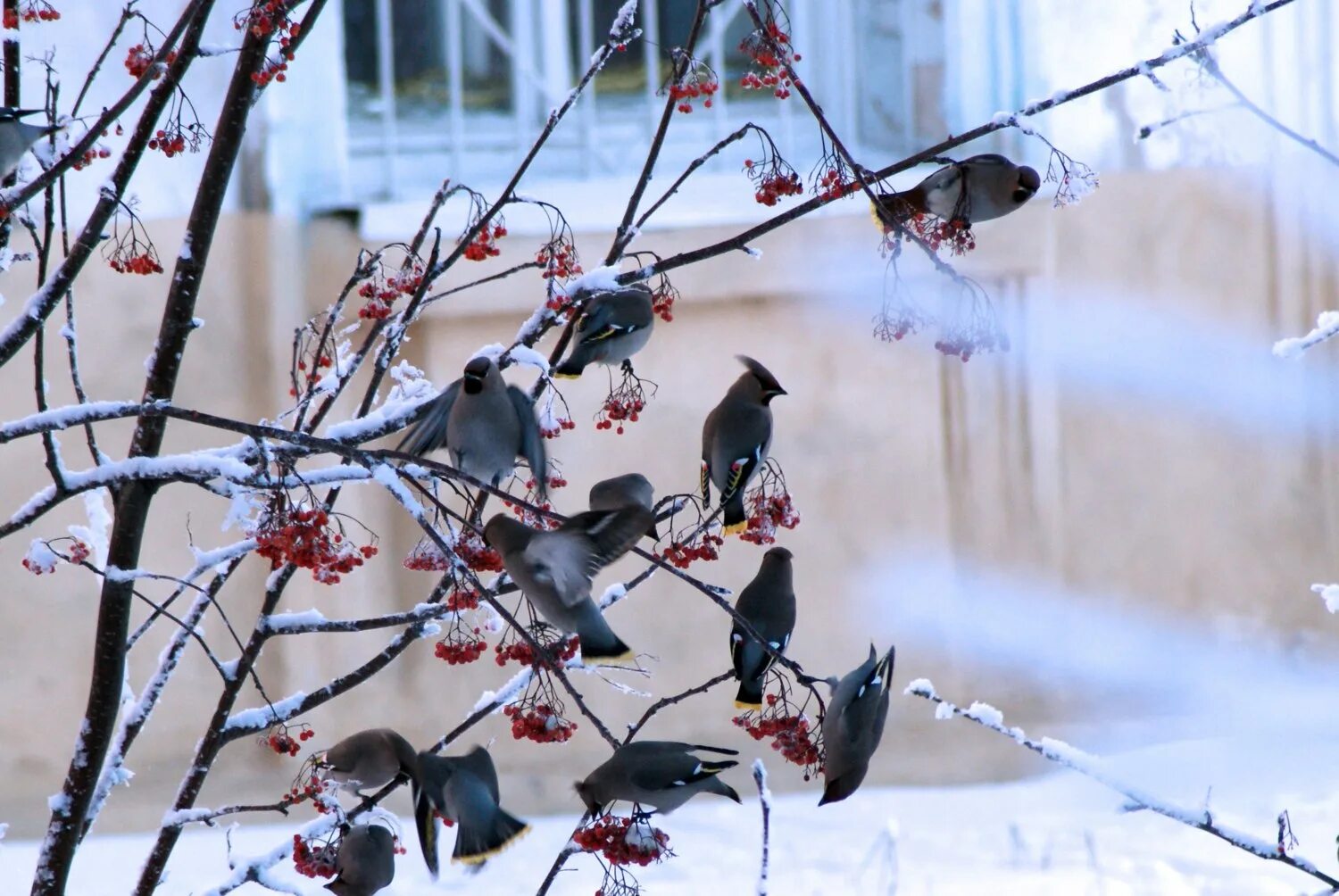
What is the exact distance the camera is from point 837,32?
13.4 ft

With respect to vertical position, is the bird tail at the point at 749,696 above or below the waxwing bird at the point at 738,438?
below

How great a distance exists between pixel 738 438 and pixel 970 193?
0.41 meters

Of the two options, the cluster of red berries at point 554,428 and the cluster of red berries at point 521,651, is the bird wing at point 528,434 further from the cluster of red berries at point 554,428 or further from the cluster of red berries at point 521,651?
the cluster of red berries at point 521,651

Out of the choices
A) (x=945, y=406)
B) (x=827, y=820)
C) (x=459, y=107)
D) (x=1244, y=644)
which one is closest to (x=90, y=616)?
(x=459, y=107)

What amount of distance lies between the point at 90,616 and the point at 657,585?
1491 mm

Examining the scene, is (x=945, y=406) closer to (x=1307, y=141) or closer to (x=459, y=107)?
(x=459, y=107)

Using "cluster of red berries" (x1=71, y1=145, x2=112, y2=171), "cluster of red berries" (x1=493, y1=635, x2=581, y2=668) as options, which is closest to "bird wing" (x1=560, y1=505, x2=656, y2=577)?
"cluster of red berries" (x1=493, y1=635, x2=581, y2=668)

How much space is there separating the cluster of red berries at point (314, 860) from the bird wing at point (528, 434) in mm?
475

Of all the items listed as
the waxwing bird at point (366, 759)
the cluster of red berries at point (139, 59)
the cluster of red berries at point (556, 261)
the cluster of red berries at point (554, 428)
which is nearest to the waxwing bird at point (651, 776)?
the waxwing bird at point (366, 759)

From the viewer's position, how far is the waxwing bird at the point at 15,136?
166 cm

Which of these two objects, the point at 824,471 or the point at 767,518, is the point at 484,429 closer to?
the point at 767,518

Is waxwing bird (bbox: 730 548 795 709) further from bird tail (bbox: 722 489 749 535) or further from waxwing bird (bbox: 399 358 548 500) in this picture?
waxwing bird (bbox: 399 358 548 500)

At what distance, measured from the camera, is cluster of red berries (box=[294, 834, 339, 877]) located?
156cm

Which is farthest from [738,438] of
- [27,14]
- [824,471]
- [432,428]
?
[824,471]
